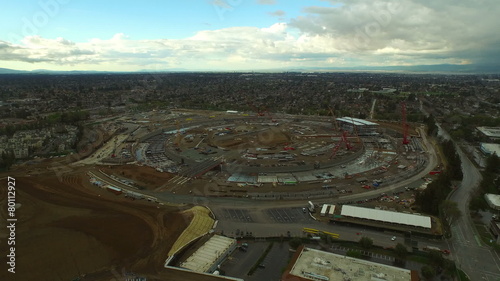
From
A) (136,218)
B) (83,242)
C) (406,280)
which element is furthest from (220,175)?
(406,280)

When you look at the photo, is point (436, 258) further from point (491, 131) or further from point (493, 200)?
point (491, 131)

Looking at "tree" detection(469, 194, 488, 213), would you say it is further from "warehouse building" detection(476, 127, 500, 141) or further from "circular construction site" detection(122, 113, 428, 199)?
"warehouse building" detection(476, 127, 500, 141)

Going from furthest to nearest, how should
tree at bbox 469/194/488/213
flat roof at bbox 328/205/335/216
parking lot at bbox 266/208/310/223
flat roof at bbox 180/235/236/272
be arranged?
1. tree at bbox 469/194/488/213
2. flat roof at bbox 328/205/335/216
3. parking lot at bbox 266/208/310/223
4. flat roof at bbox 180/235/236/272

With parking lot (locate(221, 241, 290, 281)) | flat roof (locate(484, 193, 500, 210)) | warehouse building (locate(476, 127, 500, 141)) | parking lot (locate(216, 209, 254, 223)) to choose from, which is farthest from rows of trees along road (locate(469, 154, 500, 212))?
parking lot (locate(216, 209, 254, 223))

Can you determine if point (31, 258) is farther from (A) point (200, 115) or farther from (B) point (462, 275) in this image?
(A) point (200, 115)

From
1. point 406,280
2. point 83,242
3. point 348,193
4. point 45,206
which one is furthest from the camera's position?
point 348,193

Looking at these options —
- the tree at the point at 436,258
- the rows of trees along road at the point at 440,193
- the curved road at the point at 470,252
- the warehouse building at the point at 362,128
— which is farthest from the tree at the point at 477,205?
the warehouse building at the point at 362,128
